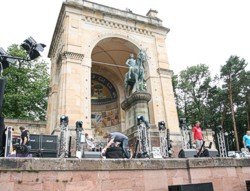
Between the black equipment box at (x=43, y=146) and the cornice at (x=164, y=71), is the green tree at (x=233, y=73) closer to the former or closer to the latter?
the cornice at (x=164, y=71)

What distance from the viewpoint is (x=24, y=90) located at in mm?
23453

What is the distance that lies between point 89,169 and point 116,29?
14147 millimetres

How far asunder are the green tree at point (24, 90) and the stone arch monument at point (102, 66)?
500 centimetres

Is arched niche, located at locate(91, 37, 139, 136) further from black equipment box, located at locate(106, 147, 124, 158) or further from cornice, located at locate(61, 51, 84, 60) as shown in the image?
black equipment box, located at locate(106, 147, 124, 158)

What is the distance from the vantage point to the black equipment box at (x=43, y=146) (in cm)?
759

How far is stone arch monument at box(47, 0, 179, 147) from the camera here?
46.4 ft

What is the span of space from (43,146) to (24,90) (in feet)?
57.2

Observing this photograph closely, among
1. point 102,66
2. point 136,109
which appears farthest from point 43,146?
point 102,66

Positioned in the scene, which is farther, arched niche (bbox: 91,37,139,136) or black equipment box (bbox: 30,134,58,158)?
arched niche (bbox: 91,37,139,136)

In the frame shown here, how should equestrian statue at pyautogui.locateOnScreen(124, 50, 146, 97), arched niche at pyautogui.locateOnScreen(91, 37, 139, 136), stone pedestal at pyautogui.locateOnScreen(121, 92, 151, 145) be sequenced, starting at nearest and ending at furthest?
stone pedestal at pyautogui.locateOnScreen(121, 92, 151, 145) → equestrian statue at pyautogui.locateOnScreen(124, 50, 146, 97) → arched niche at pyautogui.locateOnScreen(91, 37, 139, 136)

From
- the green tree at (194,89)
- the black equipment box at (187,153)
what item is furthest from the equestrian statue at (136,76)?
the green tree at (194,89)

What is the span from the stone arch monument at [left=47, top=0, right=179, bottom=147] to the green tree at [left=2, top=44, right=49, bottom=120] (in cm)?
500

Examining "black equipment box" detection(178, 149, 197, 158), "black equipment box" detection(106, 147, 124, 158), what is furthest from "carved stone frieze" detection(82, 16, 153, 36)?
"black equipment box" detection(178, 149, 197, 158)

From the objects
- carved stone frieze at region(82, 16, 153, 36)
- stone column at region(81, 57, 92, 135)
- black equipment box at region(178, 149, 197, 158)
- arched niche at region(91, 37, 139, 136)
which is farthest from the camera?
arched niche at region(91, 37, 139, 136)
